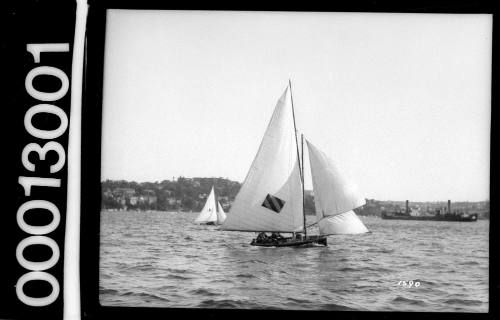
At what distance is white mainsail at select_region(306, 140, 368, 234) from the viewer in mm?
2982

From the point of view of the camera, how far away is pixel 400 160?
297 centimetres

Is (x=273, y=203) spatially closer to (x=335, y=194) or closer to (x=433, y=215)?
(x=335, y=194)

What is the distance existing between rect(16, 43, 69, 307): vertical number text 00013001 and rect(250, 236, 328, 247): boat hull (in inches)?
45.4

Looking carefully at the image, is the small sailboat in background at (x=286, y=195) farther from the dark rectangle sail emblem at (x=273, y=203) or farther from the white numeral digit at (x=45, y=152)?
the white numeral digit at (x=45, y=152)

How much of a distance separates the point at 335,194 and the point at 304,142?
0.36 metres

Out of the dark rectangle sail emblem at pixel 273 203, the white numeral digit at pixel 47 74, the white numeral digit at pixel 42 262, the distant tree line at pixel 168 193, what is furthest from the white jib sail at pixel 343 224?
the white numeral digit at pixel 47 74

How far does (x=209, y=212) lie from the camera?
2990 mm

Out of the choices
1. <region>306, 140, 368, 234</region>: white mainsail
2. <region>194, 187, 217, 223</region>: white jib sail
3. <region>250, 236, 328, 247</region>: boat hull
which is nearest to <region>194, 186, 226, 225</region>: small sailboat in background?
<region>194, 187, 217, 223</region>: white jib sail

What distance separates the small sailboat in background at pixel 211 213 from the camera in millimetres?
2932

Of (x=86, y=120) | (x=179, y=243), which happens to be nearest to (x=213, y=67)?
(x=86, y=120)

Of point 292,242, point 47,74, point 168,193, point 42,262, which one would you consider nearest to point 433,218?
point 292,242

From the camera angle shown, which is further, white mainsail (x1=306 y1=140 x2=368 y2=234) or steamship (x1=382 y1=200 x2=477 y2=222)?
white mainsail (x1=306 y1=140 x2=368 y2=234)

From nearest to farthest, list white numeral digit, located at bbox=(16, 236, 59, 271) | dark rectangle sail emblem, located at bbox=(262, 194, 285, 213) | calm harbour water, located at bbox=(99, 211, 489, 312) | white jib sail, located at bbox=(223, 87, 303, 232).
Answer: white numeral digit, located at bbox=(16, 236, 59, 271) < calm harbour water, located at bbox=(99, 211, 489, 312) < white jib sail, located at bbox=(223, 87, 303, 232) < dark rectangle sail emblem, located at bbox=(262, 194, 285, 213)

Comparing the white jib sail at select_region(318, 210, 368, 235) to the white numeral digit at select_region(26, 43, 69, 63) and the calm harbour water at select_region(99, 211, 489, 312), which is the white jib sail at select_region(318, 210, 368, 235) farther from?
the white numeral digit at select_region(26, 43, 69, 63)
